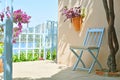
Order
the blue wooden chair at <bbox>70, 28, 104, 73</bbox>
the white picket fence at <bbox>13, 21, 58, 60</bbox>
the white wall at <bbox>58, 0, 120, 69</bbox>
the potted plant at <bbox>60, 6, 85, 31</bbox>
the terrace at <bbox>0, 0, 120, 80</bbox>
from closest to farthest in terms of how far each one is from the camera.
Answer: the terrace at <bbox>0, 0, 120, 80</bbox> < the blue wooden chair at <bbox>70, 28, 104, 73</bbox> < the white wall at <bbox>58, 0, 120, 69</bbox> < the potted plant at <bbox>60, 6, 85, 31</bbox> < the white picket fence at <bbox>13, 21, 58, 60</bbox>

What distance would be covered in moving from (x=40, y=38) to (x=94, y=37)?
2.78 metres

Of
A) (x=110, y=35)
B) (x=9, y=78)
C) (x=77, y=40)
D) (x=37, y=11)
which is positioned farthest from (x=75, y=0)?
(x=37, y=11)

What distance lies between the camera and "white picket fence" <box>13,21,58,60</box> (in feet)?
29.1

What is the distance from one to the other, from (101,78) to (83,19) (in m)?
2.06

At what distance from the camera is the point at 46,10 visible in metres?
12.2

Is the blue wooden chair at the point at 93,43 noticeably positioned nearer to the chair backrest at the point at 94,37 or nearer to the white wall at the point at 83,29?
the chair backrest at the point at 94,37

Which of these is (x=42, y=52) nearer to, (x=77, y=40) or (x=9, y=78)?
(x=77, y=40)

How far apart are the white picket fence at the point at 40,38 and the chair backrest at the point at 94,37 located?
238cm

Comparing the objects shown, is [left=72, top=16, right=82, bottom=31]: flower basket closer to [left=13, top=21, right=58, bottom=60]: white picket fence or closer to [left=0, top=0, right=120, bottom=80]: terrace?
[left=0, top=0, right=120, bottom=80]: terrace

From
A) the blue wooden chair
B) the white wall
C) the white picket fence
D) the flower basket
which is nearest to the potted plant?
the flower basket

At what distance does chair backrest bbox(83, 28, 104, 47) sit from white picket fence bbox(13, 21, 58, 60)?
93.8 inches

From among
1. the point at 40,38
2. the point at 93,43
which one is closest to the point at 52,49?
the point at 40,38

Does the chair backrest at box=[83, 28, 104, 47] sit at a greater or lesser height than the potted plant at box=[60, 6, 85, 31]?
lesser

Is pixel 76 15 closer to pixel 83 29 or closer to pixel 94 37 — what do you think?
pixel 83 29
